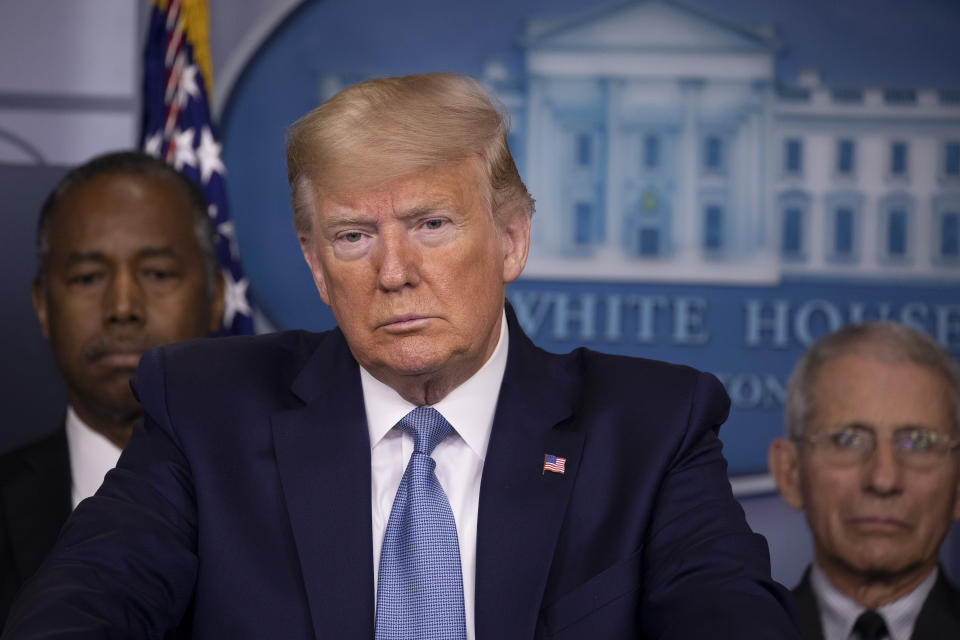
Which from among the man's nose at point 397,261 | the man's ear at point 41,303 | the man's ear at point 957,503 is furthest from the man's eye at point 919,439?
the man's ear at point 41,303

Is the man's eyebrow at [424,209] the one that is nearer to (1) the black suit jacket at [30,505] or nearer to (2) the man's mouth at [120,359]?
(2) the man's mouth at [120,359]

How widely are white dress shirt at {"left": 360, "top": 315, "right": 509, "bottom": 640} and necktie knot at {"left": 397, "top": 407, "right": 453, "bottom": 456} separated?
10 mm

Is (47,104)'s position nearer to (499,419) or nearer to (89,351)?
(89,351)

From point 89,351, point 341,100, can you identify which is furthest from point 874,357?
point 89,351

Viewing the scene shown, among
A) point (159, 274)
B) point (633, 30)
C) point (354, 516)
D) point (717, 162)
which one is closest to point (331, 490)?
point (354, 516)

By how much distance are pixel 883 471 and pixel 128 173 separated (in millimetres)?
2067

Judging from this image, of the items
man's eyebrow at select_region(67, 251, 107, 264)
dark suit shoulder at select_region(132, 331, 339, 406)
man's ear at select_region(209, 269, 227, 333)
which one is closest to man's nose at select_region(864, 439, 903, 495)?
dark suit shoulder at select_region(132, 331, 339, 406)

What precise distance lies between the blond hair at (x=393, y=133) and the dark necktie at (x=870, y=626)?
1578mm

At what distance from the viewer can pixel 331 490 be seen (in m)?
1.65

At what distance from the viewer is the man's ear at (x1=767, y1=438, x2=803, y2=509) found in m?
2.82

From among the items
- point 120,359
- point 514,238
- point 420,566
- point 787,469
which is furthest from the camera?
point 787,469

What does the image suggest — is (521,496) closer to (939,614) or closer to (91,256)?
(939,614)

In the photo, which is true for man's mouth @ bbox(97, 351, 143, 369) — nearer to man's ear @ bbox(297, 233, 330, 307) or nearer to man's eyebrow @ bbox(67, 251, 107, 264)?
man's eyebrow @ bbox(67, 251, 107, 264)

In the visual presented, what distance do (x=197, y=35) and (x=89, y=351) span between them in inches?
52.2
